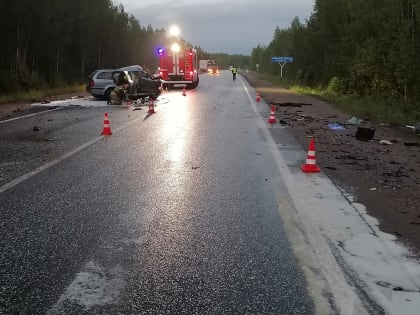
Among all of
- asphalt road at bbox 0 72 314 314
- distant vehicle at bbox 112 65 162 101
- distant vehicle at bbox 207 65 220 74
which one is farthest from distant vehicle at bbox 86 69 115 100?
distant vehicle at bbox 207 65 220 74

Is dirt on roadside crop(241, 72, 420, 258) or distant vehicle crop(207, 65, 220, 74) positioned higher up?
distant vehicle crop(207, 65, 220, 74)

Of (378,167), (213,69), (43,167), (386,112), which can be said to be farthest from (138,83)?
(213,69)

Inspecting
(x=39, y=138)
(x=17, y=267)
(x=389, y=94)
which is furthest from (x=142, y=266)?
(x=389, y=94)

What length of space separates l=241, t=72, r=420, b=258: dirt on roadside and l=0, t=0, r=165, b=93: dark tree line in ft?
65.6

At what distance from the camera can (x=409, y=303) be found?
3.50m

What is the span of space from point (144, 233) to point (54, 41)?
115 ft

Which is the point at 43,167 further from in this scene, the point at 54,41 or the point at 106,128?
the point at 54,41

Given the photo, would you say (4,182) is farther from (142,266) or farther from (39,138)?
(39,138)

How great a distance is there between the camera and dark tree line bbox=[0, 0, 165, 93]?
30.7m

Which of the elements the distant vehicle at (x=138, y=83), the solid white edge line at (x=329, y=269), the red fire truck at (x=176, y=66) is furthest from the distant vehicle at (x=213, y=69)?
the solid white edge line at (x=329, y=269)

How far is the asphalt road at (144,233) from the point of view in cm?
356

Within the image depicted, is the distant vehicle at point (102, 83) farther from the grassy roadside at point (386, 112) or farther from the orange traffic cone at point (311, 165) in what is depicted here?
the orange traffic cone at point (311, 165)

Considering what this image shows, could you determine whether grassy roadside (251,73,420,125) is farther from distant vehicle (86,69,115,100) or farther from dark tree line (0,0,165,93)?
dark tree line (0,0,165,93)

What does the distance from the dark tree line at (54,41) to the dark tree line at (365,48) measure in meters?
13.9
